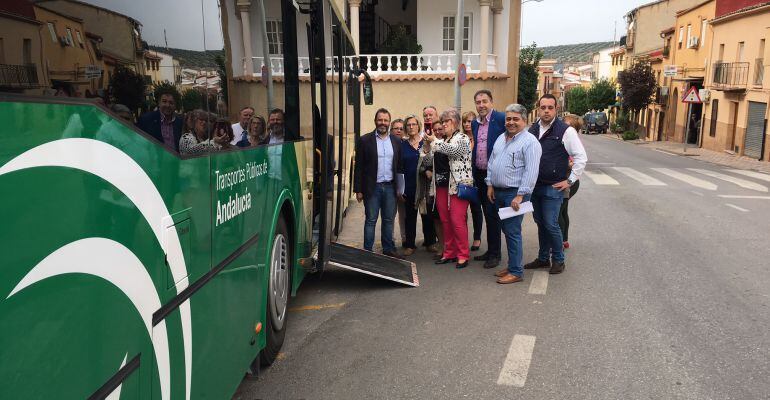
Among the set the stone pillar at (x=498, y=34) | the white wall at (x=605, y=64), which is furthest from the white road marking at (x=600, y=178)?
the white wall at (x=605, y=64)

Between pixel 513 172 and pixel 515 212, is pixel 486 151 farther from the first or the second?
pixel 515 212

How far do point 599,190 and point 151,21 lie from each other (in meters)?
12.7

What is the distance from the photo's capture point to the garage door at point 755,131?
24.7 metres

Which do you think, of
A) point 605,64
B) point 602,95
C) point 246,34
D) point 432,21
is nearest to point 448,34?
point 432,21

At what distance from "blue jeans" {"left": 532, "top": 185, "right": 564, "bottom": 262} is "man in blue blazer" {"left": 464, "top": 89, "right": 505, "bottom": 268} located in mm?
562

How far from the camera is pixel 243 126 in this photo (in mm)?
→ 3260

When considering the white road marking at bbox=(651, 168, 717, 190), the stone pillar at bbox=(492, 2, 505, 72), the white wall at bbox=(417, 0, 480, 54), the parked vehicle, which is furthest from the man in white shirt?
the parked vehicle

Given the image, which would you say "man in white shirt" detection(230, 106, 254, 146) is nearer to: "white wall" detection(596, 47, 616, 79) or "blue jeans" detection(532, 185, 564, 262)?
"blue jeans" detection(532, 185, 564, 262)

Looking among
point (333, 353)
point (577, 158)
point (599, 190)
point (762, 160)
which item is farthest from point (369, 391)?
point (762, 160)

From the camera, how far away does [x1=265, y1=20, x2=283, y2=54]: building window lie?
375 cm

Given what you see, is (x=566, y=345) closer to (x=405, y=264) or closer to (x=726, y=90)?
(x=405, y=264)

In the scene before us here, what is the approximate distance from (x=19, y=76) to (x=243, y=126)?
178 cm

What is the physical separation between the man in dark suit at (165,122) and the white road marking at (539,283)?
436 cm

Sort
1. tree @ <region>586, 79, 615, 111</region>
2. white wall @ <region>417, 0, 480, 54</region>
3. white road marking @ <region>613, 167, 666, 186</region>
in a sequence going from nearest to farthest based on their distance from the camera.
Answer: white road marking @ <region>613, 167, 666, 186</region>, white wall @ <region>417, 0, 480, 54</region>, tree @ <region>586, 79, 615, 111</region>
